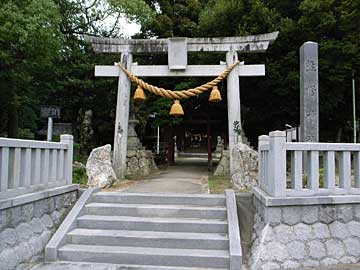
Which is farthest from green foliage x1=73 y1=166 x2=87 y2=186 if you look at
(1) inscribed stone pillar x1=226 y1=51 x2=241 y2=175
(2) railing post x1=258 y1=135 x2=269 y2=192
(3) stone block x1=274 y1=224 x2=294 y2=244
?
(3) stone block x1=274 y1=224 x2=294 y2=244

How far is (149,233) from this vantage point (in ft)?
16.4

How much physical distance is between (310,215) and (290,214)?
301mm

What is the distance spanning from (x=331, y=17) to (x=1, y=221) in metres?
12.0

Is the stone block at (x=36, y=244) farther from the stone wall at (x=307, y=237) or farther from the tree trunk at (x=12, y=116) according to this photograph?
the tree trunk at (x=12, y=116)

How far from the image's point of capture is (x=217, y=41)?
895 centimetres

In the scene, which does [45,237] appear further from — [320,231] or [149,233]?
[320,231]

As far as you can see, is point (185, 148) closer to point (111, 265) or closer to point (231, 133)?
point (231, 133)

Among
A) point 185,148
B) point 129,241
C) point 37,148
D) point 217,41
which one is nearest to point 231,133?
point 217,41

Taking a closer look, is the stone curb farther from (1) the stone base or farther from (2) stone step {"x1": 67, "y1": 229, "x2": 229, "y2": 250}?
(1) the stone base

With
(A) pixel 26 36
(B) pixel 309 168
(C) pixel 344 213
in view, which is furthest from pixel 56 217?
(A) pixel 26 36

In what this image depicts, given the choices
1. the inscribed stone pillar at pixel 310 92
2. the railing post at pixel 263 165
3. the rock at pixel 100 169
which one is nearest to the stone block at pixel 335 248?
the railing post at pixel 263 165

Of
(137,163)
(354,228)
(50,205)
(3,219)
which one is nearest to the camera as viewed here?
(3,219)

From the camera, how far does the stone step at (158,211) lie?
5391 mm

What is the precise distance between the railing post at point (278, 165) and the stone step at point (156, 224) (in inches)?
44.9
